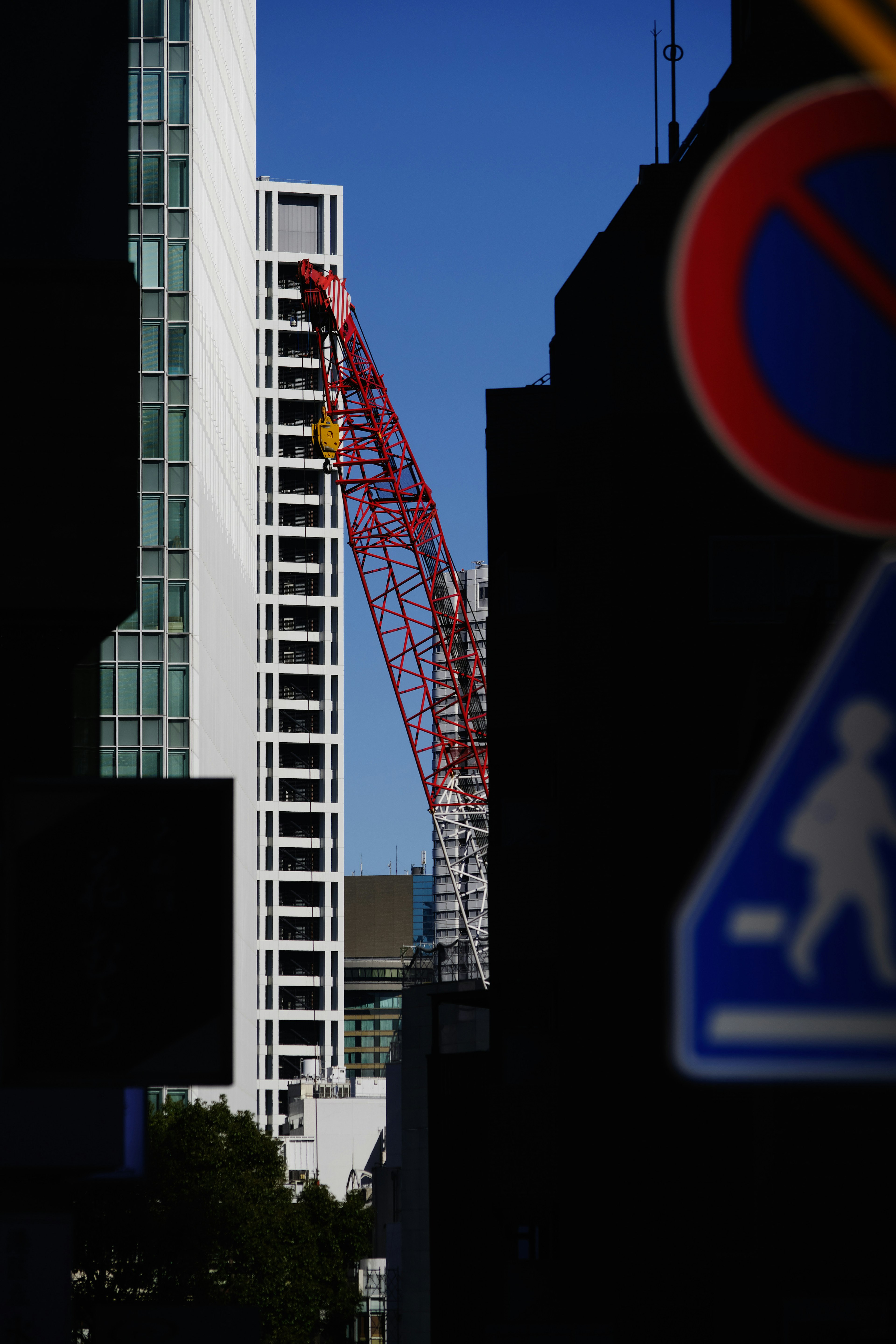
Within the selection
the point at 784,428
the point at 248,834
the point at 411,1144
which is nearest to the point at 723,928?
the point at 784,428

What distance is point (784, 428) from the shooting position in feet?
10.6

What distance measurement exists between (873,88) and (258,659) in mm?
176341

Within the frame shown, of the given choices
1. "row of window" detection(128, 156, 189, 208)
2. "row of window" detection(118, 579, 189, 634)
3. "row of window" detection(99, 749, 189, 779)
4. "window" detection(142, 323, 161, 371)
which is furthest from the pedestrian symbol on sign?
"row of window" detection(128, 156, 189, 208)

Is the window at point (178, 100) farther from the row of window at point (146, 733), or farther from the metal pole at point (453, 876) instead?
the metal pole at point (453, 876)

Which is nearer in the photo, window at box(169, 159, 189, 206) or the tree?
the tree

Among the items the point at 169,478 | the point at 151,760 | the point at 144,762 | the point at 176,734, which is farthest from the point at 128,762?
the point at 169,478

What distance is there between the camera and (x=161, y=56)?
4112 inches

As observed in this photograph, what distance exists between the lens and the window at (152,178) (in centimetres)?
10331

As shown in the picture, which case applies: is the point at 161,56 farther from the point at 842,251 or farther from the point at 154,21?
the point at 842,251

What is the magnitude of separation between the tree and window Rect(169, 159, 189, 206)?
52.9m

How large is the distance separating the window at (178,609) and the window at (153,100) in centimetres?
2699

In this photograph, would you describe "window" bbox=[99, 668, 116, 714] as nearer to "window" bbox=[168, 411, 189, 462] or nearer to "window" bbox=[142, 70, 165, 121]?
"window" bbox=[168, 411, 189, 462]

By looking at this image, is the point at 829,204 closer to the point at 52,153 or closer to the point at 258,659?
the point at 52,153

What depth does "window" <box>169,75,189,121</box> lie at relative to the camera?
340 feet
